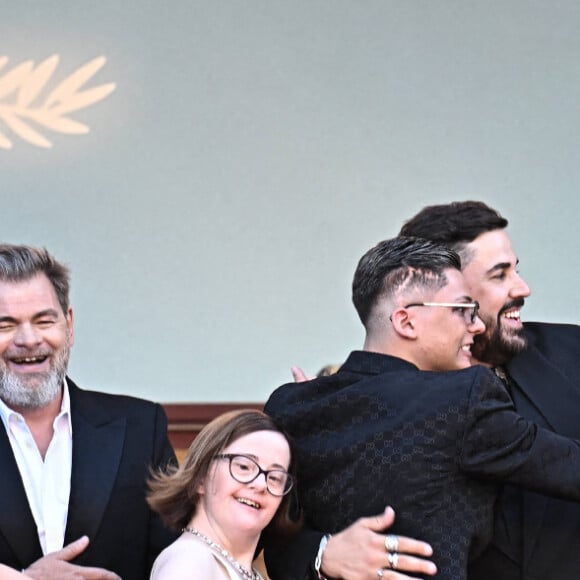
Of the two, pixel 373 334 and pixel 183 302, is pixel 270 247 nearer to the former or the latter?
pixel 183 302

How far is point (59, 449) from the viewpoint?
330 cm

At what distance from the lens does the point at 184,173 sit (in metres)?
5.18

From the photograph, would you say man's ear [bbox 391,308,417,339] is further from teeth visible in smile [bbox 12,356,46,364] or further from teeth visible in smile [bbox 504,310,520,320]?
teeth visible in smile [bbox 12,356,46,364]

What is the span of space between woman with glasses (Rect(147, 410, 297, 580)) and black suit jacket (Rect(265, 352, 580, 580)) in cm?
10

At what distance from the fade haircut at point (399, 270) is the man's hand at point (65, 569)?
0.80 m

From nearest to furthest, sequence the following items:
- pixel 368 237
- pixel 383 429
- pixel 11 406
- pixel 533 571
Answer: pixel 383 429 < pixel 533 571 < pixel 11 406 < pixel 368 237

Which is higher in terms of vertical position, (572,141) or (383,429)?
(572,141)

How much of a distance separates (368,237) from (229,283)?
1.76ft

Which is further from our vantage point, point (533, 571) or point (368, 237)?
point (368, 237)

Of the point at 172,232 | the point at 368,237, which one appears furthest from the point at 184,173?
the point at 368,237

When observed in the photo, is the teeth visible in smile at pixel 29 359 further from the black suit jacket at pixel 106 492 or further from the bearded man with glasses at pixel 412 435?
the bearded man with glasses at pixel 412 435

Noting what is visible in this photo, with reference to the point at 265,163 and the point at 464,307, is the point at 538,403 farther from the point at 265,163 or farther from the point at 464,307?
the point at 265,163

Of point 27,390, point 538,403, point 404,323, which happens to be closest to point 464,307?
point 404,323

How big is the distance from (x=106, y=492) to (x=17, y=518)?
0.22 metres
